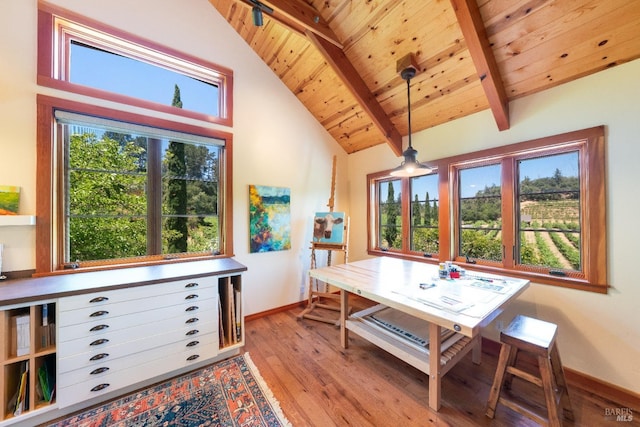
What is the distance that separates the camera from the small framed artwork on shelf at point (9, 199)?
6.00ft

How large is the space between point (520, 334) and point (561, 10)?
2285 millimetres

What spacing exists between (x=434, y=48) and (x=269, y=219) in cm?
261

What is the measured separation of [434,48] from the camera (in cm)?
217

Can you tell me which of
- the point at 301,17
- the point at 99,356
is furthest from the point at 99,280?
the point at 301,17

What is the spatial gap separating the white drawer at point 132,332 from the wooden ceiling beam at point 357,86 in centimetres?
280

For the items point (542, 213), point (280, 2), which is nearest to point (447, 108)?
point (542, 213)

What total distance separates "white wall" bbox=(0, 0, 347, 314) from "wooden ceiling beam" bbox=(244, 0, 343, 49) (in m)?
0.94

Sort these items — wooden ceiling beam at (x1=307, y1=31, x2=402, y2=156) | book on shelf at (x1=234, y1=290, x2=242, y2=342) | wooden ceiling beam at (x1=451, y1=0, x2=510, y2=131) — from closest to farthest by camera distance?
wooden ceiling beam at (x1=451, y1=0, x2=510, y2=131) < book on shelf at (x1=234, y1=290, x2=242, y2=342) < wooden ceiling beam at (x1=307, y1=31, x2=402, y2=156)

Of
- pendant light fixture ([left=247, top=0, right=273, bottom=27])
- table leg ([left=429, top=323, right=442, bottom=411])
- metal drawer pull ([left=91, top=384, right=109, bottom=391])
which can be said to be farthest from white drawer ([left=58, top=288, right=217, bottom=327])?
pendant light fixture ([left=247, top=0, right=273, bottom=27])

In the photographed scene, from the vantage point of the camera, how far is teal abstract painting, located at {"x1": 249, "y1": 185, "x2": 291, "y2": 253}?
10.1 feet

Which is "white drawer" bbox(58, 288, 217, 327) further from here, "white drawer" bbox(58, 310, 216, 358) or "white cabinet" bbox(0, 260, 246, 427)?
"white drawer" bbox(58, 310, 216, 358)

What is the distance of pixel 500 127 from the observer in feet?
7.66

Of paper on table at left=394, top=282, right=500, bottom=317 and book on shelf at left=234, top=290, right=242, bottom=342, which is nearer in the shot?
paper on table at left=394, top=282, right=500, bottom=317

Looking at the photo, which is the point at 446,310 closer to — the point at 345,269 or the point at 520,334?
the point at 520,334
